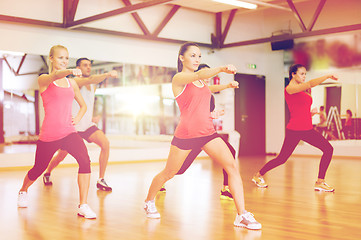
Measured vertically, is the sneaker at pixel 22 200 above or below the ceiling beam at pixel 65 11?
below

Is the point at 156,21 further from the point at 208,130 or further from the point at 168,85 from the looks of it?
the point at 208,130

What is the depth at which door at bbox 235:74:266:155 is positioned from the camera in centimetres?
1229

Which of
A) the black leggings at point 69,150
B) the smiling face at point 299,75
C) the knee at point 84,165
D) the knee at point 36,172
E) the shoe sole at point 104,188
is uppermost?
the smiling face at point 299,75

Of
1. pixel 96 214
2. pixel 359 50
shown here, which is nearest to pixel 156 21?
pixel 359 50

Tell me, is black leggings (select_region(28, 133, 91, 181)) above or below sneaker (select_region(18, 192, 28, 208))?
above

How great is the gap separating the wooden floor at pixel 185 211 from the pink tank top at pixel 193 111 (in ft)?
2.47

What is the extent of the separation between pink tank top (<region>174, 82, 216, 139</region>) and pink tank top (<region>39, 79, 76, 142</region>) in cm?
104

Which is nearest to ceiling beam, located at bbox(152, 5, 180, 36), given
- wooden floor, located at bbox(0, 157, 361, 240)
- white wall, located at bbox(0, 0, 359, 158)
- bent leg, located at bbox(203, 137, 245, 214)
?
white wall, located at bbox(0, 0, 359, 158)

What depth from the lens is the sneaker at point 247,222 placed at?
347 centimetres

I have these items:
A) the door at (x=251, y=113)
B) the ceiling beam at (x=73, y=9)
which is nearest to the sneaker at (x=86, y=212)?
the ceiling beam at (x=73, y=9)

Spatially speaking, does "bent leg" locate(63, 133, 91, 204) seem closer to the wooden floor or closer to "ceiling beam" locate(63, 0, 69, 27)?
the wooden floor

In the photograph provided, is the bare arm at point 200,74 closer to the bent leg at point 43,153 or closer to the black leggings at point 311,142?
the bent leg at point 43,153

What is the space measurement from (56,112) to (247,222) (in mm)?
1851

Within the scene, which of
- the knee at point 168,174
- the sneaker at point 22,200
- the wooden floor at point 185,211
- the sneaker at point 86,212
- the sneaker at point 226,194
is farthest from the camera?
the sneaker at point 226,194
